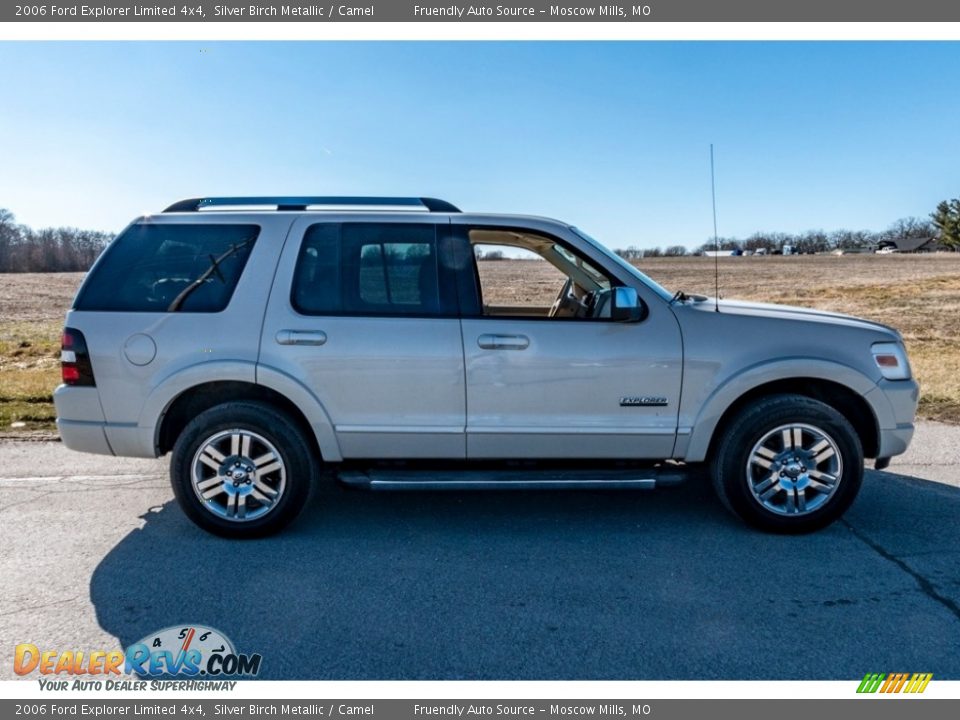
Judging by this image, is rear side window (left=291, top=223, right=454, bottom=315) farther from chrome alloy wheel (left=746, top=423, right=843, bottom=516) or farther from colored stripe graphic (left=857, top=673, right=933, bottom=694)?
colored stripe graphic (left=857, top=673, right=933, bottom=694)

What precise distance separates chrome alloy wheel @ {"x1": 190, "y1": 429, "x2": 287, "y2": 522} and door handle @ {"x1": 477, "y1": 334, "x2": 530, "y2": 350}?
4.64ft

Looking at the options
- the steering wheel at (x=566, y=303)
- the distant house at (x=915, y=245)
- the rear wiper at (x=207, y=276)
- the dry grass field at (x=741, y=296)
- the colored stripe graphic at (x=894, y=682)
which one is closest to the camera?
the colored stripe graphic at (x=894, y=682)

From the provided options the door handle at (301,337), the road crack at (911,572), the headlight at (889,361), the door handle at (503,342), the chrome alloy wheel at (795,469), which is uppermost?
the door handle at (301,337)

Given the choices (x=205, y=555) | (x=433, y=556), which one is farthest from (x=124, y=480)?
(x=433, y=556)

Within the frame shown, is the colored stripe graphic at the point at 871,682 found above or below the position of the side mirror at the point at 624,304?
below

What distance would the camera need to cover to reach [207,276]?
14.3ft

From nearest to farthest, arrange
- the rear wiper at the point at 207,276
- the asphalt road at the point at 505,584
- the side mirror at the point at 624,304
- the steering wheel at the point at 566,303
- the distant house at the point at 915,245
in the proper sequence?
1. the asphalt road at the point at 505,584
2. the side mirror at the point at 624,304
3. the rear wiper at the point at 207,276
4. the steering wheel at the point at 566,303
5. the distant house at the point at 915,245

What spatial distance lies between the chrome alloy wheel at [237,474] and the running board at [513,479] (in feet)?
1.44

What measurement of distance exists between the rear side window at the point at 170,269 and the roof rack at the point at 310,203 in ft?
0.74

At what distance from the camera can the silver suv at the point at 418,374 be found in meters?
4.26

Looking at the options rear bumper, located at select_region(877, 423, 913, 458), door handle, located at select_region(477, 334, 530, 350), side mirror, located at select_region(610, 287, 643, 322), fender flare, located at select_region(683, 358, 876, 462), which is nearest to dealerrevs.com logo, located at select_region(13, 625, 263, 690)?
door handle, located at select_region(477, 334, 530, 350)

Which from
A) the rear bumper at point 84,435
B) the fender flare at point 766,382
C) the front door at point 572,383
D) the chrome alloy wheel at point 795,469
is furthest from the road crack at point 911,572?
the rear bumper at point 84,435

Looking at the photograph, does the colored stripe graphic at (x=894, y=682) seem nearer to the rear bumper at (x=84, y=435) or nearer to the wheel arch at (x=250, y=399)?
the wheel arch at (x=250, y=399)

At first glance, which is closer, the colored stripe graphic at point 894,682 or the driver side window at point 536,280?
the colored stripe graphic at point 894,682
